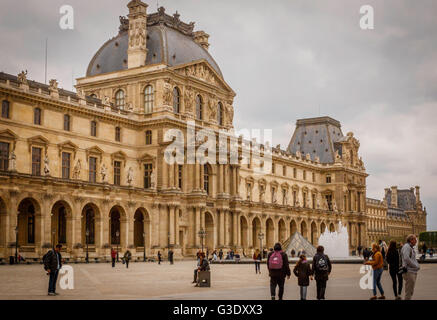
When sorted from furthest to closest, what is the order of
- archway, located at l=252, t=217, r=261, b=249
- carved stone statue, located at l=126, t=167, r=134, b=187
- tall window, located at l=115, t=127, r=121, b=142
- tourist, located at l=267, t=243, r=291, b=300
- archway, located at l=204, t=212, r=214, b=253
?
archway, located at l=252, t=217, r=261, b=249 → archway, located at l=204, t=212, r=214, b=253 → tall window, located at l=115, t=127, r=121, b=142 → carved stone statue, located at l=126, t=167, r=134, b=187 → tourist, located at l=267, t=243, r=291, b=300

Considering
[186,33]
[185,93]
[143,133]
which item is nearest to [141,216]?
[143,133]

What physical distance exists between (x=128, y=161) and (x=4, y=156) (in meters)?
16.5

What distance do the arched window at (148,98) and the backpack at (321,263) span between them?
179 feet

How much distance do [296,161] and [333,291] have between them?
85202 millimetres

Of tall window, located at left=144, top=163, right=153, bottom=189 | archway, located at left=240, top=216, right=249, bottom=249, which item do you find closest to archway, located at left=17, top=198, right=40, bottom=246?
tall window, located at left=144, top=163, right=153, bottom=189

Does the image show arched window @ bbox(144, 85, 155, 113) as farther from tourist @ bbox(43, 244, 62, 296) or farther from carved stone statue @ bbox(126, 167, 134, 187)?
tourist @ bbox(43, 244, 62, 296)

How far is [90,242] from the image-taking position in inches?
2501

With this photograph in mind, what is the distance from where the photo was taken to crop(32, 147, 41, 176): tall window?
2372 inches

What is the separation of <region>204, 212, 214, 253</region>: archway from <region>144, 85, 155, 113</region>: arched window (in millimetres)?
A: 13818

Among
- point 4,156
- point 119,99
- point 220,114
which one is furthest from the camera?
point 220,114

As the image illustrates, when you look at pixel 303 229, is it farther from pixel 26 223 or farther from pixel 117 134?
pixel 26 223

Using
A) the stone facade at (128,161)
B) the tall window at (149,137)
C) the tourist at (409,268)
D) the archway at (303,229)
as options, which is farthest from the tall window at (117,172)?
the tourist at (409,268)

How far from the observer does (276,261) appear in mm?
19562

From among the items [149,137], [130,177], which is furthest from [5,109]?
[149,137]
